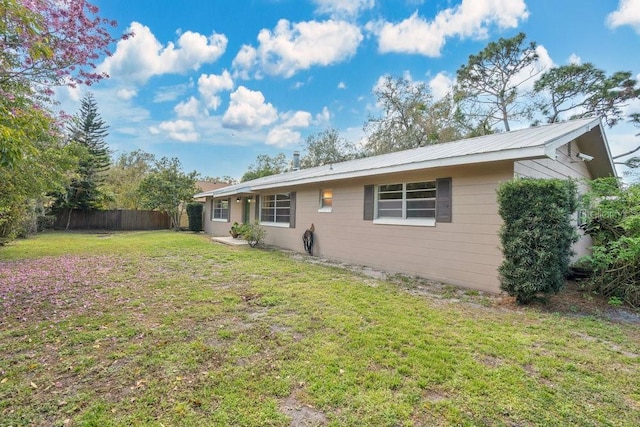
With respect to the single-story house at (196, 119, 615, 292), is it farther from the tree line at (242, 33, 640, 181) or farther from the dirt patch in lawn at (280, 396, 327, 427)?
Answer: the tree line at (242, 33, 640, 181)

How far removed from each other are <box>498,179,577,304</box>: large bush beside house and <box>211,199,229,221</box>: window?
45.7 ft

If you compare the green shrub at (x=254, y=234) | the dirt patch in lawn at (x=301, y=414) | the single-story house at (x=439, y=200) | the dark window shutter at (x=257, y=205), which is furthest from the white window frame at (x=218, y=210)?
the dirt patch in lawn at (x=301, y=414)

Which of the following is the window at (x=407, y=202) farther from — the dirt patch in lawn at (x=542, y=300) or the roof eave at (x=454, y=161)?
the dirt patch in lawn at (x=542, y=300)

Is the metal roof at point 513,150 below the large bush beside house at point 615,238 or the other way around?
the other way around

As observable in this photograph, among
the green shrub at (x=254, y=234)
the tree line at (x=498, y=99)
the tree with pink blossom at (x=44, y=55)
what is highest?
the tree line at (x=498, y=99)

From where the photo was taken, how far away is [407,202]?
694 centimetres

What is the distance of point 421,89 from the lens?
66.8 ft

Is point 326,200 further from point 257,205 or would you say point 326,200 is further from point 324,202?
point 257,205

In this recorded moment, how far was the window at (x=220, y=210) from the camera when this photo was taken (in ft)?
53.9

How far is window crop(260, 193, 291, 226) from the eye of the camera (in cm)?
1129

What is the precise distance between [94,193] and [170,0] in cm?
1567

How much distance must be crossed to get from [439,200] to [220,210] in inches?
541

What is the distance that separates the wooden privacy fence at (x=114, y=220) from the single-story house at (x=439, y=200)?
14.7 metres

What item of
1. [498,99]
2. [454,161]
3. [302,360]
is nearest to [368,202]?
[454,161]
